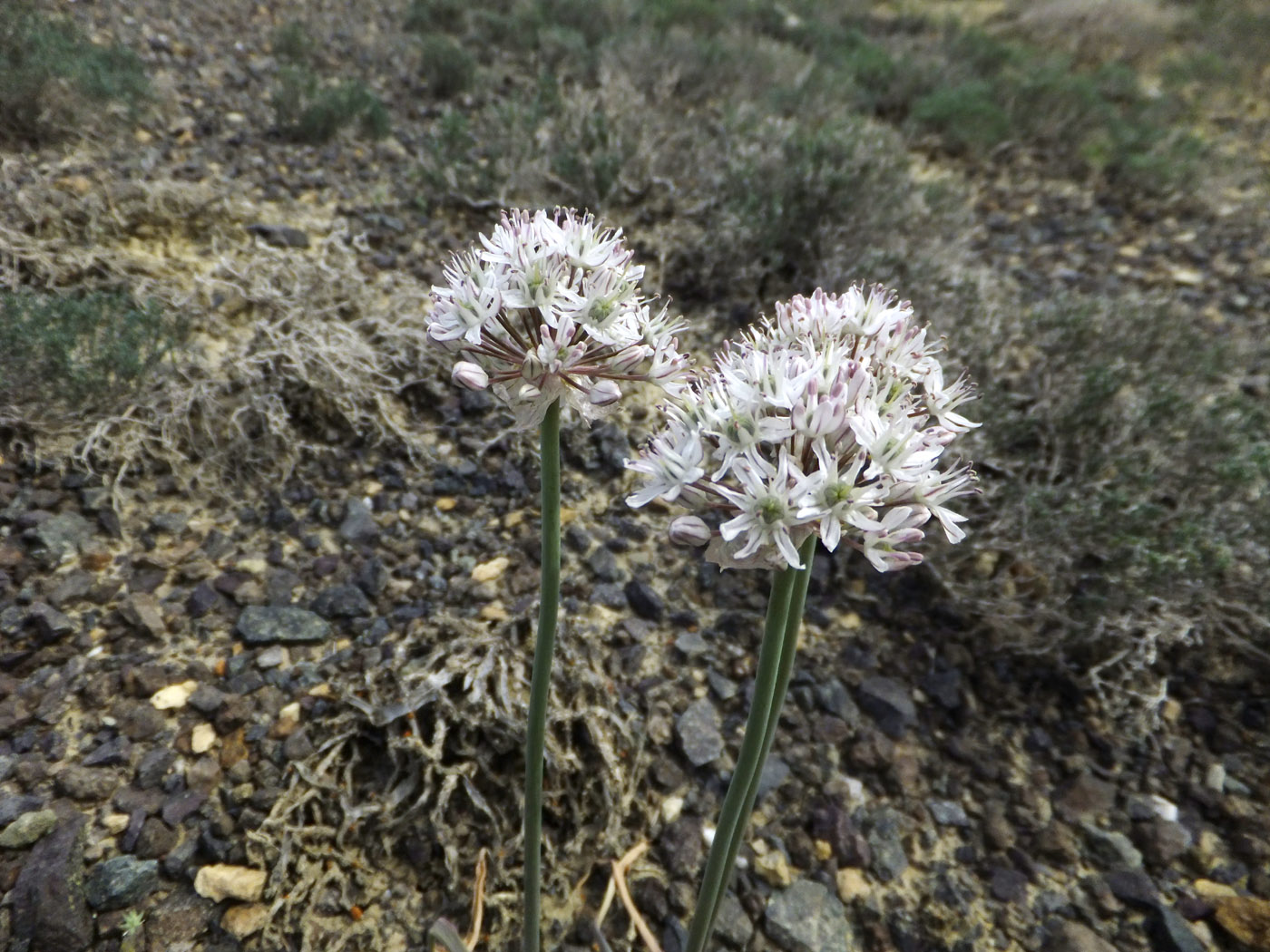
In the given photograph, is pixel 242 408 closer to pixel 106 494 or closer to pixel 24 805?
pixel 106 494

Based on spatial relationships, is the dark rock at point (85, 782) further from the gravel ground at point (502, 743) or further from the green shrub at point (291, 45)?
the green shrub at point (291, 45)

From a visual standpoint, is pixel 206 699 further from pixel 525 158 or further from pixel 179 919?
pixel 525 158

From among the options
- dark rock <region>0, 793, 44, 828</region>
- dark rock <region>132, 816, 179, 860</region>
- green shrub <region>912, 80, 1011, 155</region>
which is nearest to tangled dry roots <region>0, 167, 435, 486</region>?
dark rock <region>0, 793, 44, 828</region>

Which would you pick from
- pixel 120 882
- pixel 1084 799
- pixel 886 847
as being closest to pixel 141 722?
pixel 120 882

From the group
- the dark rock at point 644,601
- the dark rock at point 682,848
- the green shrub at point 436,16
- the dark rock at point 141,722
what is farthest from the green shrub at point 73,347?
the green shrub at point 436,16

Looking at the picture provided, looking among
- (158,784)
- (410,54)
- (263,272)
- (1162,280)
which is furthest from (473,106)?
(158,784)
